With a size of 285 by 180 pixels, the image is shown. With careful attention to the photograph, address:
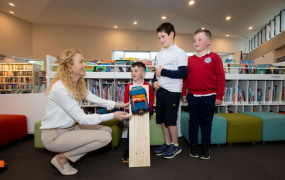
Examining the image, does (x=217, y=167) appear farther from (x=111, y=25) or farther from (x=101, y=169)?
(x=111, y=25)

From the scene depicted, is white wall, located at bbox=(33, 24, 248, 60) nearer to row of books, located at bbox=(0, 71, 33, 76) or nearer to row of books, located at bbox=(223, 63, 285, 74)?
row of books, located at bbox=(0, 71, 33, 76)

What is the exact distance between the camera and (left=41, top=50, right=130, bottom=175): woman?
4.67 ft

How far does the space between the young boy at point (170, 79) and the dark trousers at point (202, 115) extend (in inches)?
8.8

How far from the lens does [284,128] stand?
2217 mm

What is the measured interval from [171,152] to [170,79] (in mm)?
855

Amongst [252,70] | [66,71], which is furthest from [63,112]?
[252,70]

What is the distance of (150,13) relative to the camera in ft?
22.4

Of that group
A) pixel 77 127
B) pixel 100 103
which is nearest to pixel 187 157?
pixel 100 103

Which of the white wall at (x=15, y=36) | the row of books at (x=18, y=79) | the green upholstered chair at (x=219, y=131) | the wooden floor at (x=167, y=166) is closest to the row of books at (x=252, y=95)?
the green upholstered chair at (x=219, y=131)

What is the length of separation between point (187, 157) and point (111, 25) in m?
8.23

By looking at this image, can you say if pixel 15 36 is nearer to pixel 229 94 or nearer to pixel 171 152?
pixel 171 152

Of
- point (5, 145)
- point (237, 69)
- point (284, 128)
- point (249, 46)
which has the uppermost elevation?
point (249, 46)

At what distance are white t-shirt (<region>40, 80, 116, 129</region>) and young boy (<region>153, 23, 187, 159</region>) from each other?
67cm

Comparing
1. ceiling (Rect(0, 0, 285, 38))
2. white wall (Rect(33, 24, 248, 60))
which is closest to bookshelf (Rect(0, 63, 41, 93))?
white wall (Rect(33, 24, 248, 60))
